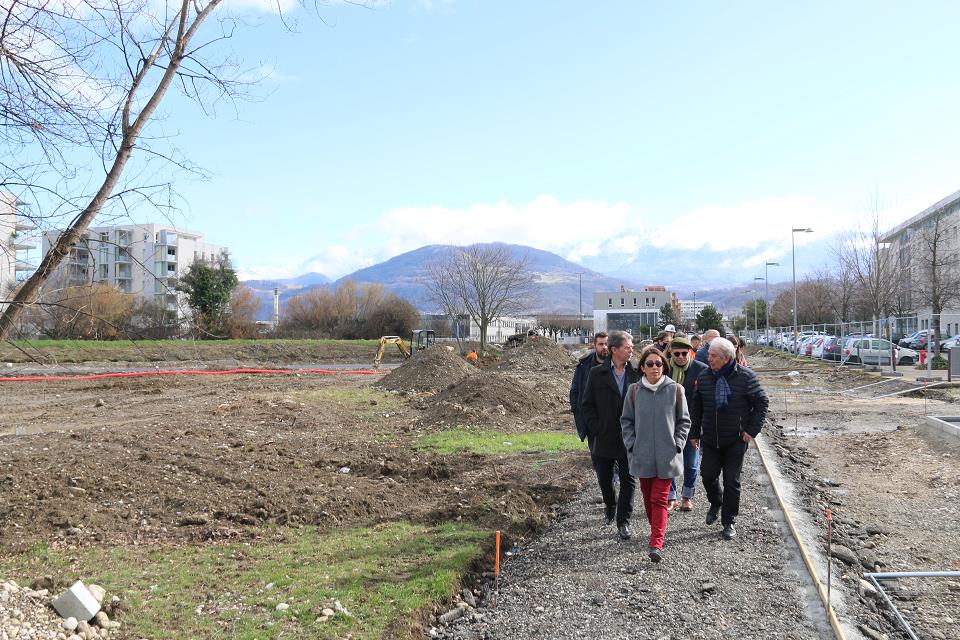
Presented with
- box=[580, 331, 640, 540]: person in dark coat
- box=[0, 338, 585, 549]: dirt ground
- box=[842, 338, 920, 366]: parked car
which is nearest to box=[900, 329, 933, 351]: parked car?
box=[842, 338, 920, 366]: parked car

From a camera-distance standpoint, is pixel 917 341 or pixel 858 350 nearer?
pixel 858 350

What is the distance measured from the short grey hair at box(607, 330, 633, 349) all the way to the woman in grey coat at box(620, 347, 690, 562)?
461mm

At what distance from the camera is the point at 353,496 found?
9.27 meters

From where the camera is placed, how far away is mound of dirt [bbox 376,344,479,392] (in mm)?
27094

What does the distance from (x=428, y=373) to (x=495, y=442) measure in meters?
13.5

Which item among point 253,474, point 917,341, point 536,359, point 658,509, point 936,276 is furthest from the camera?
point 917,341

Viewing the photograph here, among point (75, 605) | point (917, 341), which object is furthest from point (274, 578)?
point (917, 341)

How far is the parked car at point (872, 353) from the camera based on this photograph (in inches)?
1313

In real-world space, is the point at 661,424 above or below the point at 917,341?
below

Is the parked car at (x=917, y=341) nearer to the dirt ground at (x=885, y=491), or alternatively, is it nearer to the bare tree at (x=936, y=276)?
the bare tree at (x=936, y=276)

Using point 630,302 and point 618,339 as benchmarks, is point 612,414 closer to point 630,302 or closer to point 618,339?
point 618,339

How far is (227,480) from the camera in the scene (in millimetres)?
9656

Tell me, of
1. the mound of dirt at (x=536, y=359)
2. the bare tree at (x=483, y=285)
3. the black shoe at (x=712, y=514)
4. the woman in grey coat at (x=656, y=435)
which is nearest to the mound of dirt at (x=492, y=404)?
the black shoe at (x=712, y=514)

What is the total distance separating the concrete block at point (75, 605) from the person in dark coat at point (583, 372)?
4.80m
